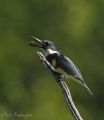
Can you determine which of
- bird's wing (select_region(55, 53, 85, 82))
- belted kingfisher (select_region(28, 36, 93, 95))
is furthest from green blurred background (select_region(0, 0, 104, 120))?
bird's wing (select_region(55, 53, 85, 82))

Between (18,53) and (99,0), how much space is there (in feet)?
11.3

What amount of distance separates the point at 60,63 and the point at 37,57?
628cm

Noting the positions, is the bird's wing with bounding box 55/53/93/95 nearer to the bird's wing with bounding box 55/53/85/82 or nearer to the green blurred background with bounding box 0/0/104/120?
the bird's wing with bounding box 55/53/85/82

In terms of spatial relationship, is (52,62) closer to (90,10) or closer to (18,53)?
(18,53)

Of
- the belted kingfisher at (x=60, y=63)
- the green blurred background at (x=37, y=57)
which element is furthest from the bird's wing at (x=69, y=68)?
the green blurred background at (x=37, y=57)

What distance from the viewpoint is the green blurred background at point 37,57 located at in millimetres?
12281

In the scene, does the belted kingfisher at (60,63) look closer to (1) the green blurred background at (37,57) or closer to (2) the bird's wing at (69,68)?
(2) the bird's wing at (69,68)

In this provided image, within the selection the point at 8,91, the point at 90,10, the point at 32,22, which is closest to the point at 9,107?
the point at 8,91

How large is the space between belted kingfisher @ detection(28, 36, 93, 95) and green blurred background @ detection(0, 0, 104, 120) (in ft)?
12.5

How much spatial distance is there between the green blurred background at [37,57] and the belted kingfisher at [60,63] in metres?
3.82

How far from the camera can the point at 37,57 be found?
1405 centimetres

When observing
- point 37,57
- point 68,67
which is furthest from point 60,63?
point 37,57

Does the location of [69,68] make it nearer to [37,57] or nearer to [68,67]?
[68,67]

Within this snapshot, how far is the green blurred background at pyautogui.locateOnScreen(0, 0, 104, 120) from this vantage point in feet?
40.3
